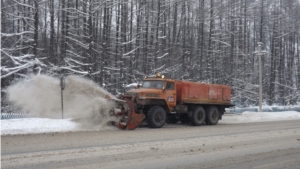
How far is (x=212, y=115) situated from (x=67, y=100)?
29.3 ft

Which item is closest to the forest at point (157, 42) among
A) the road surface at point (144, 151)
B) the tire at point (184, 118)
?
the tire at point (184, 118)

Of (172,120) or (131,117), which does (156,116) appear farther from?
(172,120)

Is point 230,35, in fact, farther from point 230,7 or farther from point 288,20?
point 288,20

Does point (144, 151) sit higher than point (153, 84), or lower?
lower

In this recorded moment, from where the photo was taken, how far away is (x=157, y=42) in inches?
1475

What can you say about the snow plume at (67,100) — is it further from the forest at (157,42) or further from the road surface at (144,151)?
the forest at (157,42)

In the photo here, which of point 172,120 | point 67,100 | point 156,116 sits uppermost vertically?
point 67,100

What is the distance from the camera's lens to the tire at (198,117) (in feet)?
67.2

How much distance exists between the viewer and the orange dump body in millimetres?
19656

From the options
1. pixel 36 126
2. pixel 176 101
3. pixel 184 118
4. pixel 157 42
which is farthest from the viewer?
pixel 157 42

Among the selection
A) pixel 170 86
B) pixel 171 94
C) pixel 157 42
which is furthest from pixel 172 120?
pixel 157 42

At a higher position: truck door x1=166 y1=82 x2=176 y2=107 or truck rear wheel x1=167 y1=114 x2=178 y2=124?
truck door x1=166 y1=82 x2=176 y2=107

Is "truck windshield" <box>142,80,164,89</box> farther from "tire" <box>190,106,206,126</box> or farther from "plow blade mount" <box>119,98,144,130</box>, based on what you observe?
"tire" <box>190,106,206,126</box>

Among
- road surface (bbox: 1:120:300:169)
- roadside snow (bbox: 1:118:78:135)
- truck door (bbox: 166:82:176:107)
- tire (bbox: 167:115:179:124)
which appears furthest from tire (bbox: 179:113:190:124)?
roadside snow (bbox: 1:118:78:135)
